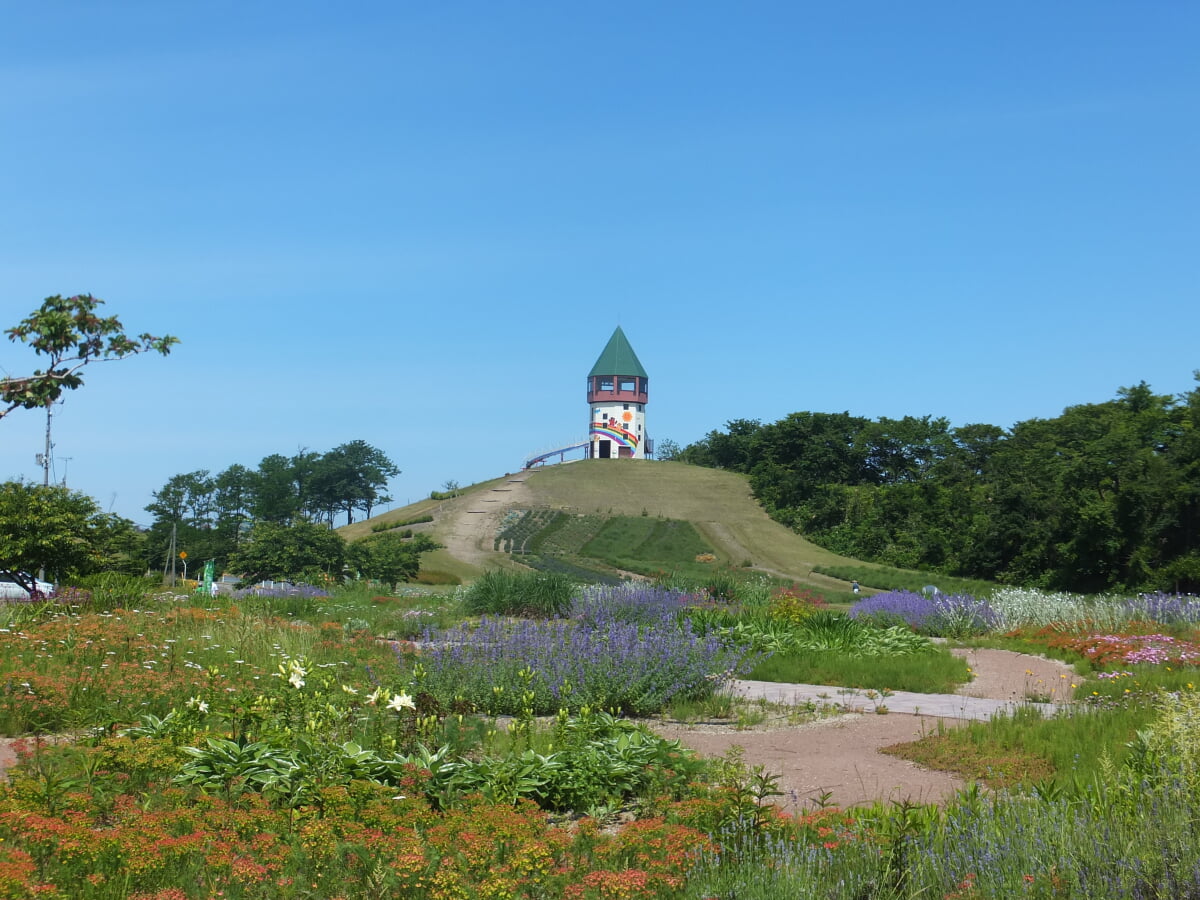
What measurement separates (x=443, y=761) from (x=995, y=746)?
3.62 meters

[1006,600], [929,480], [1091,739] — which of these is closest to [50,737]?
[1091,739]

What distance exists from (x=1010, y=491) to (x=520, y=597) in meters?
30.9

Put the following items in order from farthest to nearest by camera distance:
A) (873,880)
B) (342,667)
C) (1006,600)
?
1. (1006,600)
2. (342,667)
3. (873,880)

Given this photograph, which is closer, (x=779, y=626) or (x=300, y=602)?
(x=779, y=626)

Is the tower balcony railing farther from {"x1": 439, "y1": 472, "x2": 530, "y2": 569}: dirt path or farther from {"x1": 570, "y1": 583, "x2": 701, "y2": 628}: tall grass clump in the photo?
{"x1": 570, "y1": 583, "x2": 701, "y2": 628}: tall grass clump

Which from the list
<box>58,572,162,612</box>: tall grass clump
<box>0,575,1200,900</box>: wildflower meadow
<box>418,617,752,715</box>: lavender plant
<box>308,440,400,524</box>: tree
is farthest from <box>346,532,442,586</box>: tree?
<box>308,440,400,524</box>: tree

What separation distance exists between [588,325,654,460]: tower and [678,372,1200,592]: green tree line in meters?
11.2

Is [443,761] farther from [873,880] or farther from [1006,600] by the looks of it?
[1006,600]

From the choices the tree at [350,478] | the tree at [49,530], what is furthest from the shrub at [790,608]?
the tree at [350,478]

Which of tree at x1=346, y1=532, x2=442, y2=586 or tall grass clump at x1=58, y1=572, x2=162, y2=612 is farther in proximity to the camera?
tree at x1=346, y1=532, x2=442, y2=586

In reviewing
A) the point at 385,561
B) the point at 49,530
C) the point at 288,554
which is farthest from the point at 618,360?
the point at 49,530

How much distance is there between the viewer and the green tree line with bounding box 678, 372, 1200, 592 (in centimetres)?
3194

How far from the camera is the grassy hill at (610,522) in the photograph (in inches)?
1800

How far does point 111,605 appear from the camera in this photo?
13.7m
